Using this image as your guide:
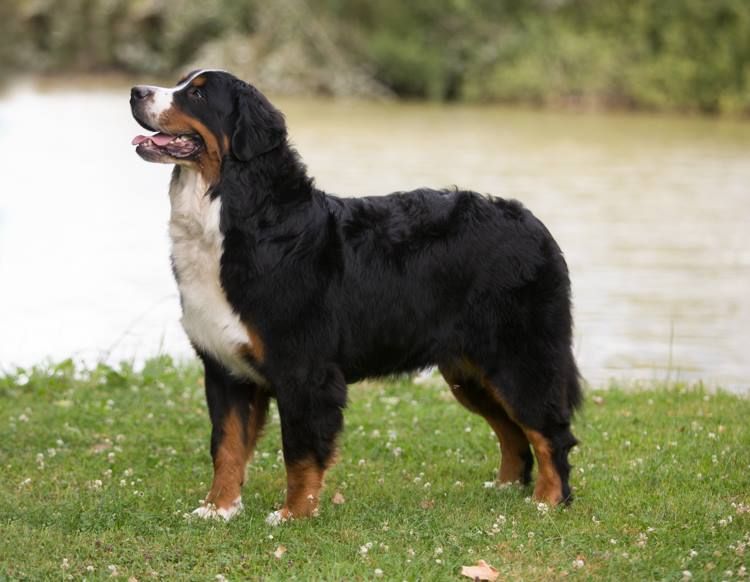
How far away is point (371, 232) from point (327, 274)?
0.32 metres

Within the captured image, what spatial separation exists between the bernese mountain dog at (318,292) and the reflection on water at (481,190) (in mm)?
3498

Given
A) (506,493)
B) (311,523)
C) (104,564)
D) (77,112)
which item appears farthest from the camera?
(77,112)

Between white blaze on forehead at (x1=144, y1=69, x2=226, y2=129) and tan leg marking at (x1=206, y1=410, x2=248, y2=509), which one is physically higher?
white blaze on forehead at (x1=144, y1=69, x2=226, y2=129)

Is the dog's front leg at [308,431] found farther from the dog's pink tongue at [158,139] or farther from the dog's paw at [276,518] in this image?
the dog's pink tongue at [158,139]

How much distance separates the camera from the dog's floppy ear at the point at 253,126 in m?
5.11

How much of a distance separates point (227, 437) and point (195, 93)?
163 centimetres

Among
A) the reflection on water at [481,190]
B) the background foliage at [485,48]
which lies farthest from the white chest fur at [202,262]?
the background foliage at [485,48]

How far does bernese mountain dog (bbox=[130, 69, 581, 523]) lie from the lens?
16.9ft

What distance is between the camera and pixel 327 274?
210 inches

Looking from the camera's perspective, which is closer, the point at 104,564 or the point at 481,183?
the point at 104,564

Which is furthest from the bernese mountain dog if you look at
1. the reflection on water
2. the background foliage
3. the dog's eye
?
the background foliage

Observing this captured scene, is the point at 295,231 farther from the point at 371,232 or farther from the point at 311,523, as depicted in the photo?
the point at 311,523

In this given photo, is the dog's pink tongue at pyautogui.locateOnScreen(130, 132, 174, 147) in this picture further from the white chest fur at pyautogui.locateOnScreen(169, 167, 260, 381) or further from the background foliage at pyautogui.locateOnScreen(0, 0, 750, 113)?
the background foliage at pyautogui.locateOnScreen(0, 0, 750, 113)

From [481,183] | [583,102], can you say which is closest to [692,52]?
[583,102]
